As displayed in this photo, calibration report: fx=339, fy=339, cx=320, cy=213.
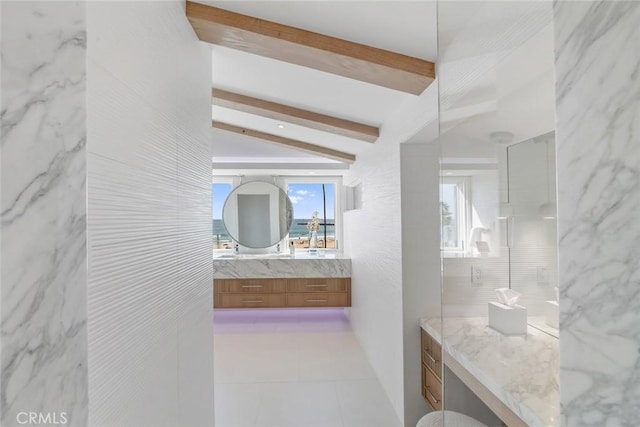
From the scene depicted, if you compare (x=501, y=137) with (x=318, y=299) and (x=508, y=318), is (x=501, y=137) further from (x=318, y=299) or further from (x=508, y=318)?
(x=318, y=299)

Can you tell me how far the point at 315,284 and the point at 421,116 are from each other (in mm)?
3046

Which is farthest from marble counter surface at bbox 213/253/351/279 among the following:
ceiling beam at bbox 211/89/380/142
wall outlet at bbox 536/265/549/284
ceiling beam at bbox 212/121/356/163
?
wall outlet at bbox 536/265/549/284

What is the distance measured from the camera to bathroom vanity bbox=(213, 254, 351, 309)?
442 cm

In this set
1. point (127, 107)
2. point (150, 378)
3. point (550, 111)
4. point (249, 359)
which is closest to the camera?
point (550, 111)

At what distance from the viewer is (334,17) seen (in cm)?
137

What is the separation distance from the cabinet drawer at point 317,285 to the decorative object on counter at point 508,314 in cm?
344

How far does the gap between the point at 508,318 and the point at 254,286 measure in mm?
3770

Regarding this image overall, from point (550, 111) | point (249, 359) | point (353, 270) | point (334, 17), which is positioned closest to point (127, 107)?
point (334, 17)

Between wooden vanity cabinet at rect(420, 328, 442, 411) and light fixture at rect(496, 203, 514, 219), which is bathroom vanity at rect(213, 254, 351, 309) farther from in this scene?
light fixture at rect(496, 203, 514, 219)

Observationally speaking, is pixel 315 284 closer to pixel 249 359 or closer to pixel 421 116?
pixel 249 359

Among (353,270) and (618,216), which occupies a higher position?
(618,216)

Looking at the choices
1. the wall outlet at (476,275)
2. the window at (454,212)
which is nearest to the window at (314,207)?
the window at (454,212)

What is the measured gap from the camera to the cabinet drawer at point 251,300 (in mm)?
4395

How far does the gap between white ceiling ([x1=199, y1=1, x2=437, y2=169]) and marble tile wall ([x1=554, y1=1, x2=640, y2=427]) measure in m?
0.82
